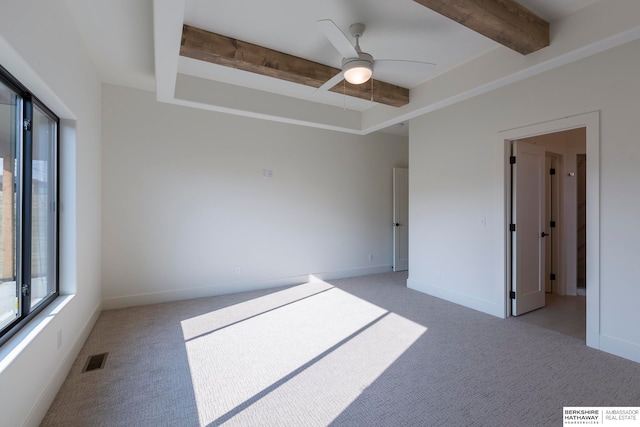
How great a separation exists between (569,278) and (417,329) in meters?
3.06

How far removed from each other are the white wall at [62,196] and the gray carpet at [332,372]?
Answer: 0.90ft

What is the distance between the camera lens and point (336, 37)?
222 cm

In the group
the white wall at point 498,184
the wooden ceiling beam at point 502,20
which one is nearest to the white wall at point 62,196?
the wooden ceiling beam at point 502,20

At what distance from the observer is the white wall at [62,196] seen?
5.25ft

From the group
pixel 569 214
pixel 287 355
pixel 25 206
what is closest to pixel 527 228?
pixel 569 214

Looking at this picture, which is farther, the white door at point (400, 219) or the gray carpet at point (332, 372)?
the white door at point (400, 219)

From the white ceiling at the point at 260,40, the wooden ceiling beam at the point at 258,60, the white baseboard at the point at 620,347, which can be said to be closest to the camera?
the white ceiling at the point at 260,40

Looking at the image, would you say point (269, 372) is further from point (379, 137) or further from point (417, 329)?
point (379, 137)

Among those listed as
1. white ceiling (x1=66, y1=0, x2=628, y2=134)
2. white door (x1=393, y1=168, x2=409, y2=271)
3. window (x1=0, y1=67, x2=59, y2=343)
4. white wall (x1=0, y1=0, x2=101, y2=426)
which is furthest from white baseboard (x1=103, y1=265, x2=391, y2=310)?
white ceiling (x1=66, y1=0, x2=628, y2=134)

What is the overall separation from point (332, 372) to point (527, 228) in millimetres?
3049

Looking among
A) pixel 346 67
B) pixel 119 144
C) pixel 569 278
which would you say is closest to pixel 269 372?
pixel 346 67

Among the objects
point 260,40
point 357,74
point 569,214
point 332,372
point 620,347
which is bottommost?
point 332,372

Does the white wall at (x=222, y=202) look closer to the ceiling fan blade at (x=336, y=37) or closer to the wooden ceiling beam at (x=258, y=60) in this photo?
the wooden ceiling beam at (x=258, y=60)

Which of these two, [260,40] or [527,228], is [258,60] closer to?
[260,40]
